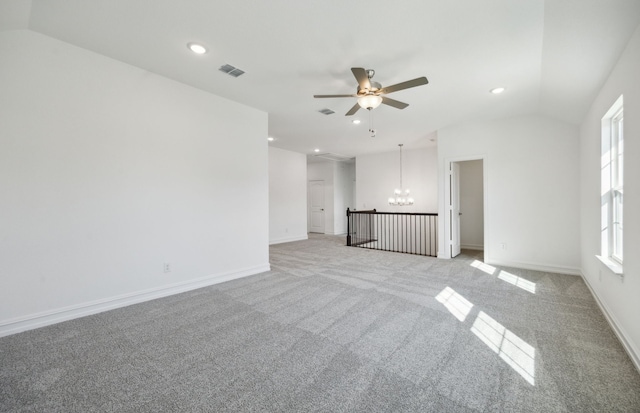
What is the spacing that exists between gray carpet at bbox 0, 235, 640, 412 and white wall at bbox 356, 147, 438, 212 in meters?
4.59

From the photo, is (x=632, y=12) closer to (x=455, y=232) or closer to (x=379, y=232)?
(x=455, y=232)

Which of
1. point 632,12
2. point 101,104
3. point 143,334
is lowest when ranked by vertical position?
point 143,334

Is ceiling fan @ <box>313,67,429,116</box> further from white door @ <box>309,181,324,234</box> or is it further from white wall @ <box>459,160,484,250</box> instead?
white door @ <box>309,181,324,234</box>

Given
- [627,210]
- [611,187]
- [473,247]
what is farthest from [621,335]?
[473,247]

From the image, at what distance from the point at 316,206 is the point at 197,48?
8.25m

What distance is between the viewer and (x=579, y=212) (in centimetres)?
441

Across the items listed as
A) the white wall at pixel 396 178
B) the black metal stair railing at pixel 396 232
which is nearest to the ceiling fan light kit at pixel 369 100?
the black metal stair railing at pixel 396 232

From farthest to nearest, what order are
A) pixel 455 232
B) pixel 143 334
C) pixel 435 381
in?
pixel 455 232 → pixel 143 334 → pixel 435 381

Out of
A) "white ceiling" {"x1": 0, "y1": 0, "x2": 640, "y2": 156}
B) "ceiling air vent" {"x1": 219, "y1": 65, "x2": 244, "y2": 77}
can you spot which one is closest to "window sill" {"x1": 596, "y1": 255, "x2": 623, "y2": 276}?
"white ceiling" {"x1": 0, "y1": 0, "x2": 640, "y2": 156}

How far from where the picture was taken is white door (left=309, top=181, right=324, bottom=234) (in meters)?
10.7

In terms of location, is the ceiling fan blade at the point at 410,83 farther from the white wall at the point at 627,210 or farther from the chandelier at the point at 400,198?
the chandelier at the point at 400,198

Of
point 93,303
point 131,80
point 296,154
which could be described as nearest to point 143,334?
point 93,303

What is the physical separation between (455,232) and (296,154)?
5.23 metres

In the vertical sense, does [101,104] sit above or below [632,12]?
below
